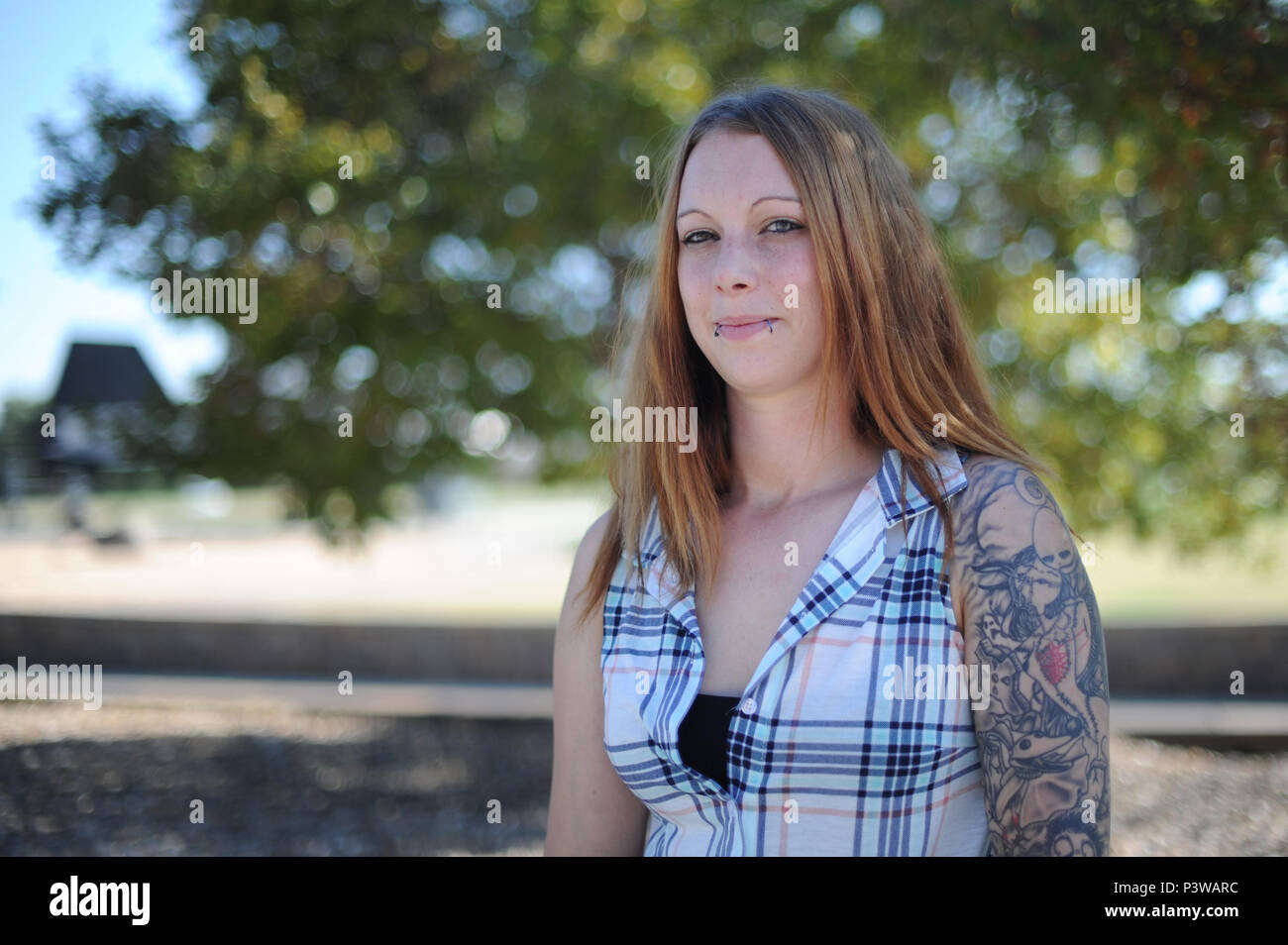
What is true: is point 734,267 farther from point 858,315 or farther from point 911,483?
point 911,483

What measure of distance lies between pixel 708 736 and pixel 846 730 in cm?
26

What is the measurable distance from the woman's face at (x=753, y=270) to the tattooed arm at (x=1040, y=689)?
0.54m

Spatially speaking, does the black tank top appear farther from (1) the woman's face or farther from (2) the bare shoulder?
(1) the woman's face

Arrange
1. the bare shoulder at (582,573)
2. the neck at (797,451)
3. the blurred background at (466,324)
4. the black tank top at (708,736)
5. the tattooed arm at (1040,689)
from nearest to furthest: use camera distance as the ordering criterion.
Answer: 1. the tattooed arm at (1040,689)
2. the black tank top at (708,736)
3. the neck at (797,451)
4. the bare shoulder at (582,573)
5. the blurred background at (466,324)

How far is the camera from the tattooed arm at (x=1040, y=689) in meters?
1.77

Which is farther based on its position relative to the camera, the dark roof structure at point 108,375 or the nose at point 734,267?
the dark roof structure at point 108,375

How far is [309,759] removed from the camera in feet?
24.3

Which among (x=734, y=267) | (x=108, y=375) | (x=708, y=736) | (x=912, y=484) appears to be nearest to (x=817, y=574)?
(x=912, y=484)

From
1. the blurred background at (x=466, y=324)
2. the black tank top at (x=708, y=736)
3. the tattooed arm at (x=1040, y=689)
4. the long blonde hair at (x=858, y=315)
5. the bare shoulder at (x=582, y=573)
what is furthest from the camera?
the blurred background at (x=466, y=324)

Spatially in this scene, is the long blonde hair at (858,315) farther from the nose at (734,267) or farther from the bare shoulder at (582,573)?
the nose at (734,267)

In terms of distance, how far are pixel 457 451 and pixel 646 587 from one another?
4779 mm

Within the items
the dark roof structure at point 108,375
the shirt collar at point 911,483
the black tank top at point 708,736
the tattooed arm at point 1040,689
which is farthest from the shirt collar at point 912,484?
the dark roof structure at point 108,375

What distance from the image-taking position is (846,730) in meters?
1.81
